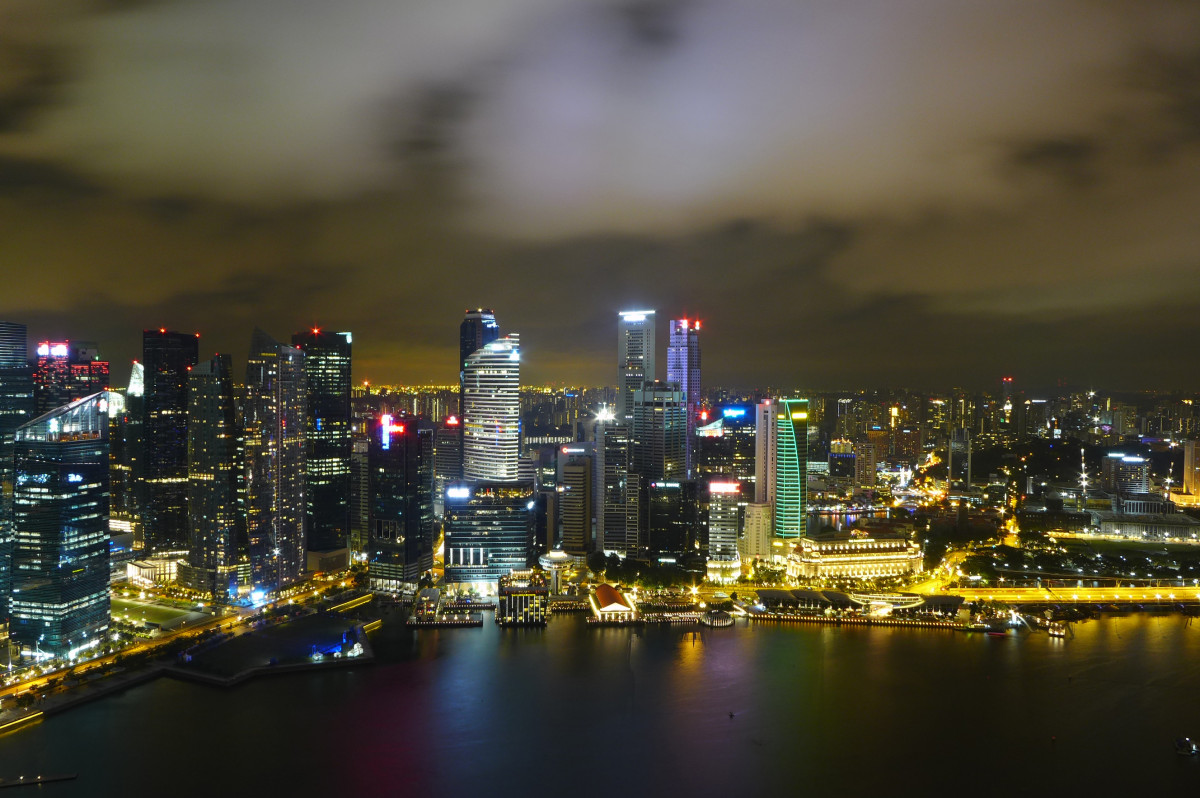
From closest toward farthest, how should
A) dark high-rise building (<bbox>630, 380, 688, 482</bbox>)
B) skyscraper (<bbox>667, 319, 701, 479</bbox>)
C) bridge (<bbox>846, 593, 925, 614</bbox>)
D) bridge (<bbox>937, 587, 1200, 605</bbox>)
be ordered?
bridge (<bbox>846, 593, 925, 614</bbox>) < bridge (<bbox>937, 587, 1200, 605</bbox>) < dark high-rise building (<bbox>630, 380, 688, 482</bbox>) < skyscraper (<bbox>667, 319, 701, 479</bbox>)

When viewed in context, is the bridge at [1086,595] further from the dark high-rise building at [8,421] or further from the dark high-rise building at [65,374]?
the dark high-rise building at [65,374]

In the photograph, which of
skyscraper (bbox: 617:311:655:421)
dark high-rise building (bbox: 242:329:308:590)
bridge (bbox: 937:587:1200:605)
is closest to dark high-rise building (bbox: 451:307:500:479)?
skyscraper (bbox: 617:311:655:421)

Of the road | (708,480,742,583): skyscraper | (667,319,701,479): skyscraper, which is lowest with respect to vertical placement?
the road

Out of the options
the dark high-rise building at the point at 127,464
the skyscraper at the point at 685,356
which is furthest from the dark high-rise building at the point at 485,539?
the skyscraper at the point at 685,356

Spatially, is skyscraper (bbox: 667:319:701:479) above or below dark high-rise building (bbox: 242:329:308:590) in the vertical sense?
above

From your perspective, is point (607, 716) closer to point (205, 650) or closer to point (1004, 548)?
point (205, 650)

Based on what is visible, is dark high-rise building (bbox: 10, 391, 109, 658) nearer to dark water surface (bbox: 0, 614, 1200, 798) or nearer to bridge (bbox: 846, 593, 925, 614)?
dark water surface (bbox: 0, 614, 1200, 798)

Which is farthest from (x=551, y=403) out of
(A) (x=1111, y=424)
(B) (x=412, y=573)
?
(A) (x=1111, y=424)

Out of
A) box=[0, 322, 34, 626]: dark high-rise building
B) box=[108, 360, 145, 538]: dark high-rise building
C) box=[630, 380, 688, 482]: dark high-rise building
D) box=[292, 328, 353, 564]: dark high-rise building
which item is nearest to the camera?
box=[0, 322, 34, 626]: dark high-rise building
